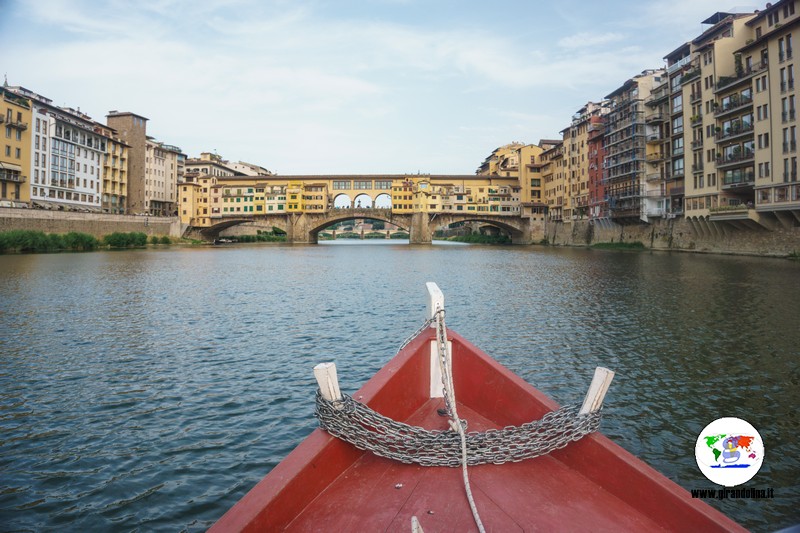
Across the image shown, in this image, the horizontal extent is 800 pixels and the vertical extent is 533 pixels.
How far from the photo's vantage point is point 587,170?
251 feet

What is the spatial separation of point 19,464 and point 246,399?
341cm

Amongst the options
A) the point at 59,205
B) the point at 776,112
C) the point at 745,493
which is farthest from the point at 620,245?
the point at 59,205

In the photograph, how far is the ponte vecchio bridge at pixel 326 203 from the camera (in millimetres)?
99312

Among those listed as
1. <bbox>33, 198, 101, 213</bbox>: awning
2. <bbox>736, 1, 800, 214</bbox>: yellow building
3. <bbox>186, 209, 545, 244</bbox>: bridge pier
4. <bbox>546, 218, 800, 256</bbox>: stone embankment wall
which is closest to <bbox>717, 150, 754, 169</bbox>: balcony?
<bbox>736, 1, 800, 214</bbox>: yellow building

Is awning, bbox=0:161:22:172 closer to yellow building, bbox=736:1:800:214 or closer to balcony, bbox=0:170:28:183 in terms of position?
balcony, bbox=0:170:28:183

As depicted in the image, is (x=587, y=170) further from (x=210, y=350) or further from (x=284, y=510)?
(x=284, y=510)

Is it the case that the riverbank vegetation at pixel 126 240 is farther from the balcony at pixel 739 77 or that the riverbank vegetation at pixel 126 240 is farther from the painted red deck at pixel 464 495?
the balcony at pixel 739 77

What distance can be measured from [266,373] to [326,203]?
93594 millimetres

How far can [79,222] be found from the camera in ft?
206

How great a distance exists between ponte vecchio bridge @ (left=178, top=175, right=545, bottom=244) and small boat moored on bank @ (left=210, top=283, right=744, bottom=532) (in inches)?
3677

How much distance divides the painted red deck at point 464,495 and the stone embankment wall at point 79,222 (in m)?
63.2

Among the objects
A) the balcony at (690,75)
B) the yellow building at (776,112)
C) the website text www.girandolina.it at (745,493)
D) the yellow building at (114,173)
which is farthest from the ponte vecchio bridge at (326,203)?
the website text www.girandolina.it at (745,493)

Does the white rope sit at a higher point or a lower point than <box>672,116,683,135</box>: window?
lower

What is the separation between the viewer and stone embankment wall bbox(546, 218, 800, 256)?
40094 mm
